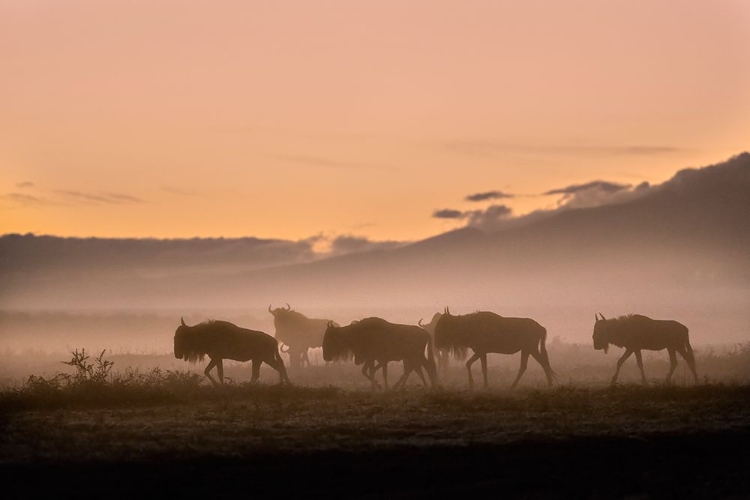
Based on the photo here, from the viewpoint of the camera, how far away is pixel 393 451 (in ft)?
49.4

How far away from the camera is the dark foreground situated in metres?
13.5

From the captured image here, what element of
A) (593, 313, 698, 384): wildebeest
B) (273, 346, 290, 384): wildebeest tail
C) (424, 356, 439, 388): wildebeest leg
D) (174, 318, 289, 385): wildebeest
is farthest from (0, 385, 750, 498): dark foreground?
(593, 313, 698, 384): wildebeest

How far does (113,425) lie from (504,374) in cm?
1604

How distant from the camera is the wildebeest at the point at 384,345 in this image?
26.7 meters

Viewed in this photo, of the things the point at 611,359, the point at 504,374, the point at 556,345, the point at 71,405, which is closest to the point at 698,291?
the point at 556,345

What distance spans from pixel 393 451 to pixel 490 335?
13.1 meters

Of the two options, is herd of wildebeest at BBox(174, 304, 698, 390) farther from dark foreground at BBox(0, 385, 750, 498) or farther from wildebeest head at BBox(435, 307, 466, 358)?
dark foreground at BBox(0, 385, 750, 498)

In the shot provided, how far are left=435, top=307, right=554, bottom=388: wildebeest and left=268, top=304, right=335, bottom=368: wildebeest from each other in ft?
38.0

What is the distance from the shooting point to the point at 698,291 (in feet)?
482

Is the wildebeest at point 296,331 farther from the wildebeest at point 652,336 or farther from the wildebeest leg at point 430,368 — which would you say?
the wildebeest at point 652,336

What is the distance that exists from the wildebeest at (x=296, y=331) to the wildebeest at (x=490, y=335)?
11574 millimetres

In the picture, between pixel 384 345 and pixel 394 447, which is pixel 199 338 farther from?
pixel 394 447

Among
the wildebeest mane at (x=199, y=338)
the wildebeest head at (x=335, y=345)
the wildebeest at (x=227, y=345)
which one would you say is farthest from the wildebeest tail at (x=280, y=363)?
the wildebeest mane at (x=199, y=338)

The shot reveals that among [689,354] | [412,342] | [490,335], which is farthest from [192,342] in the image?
[689,354]
